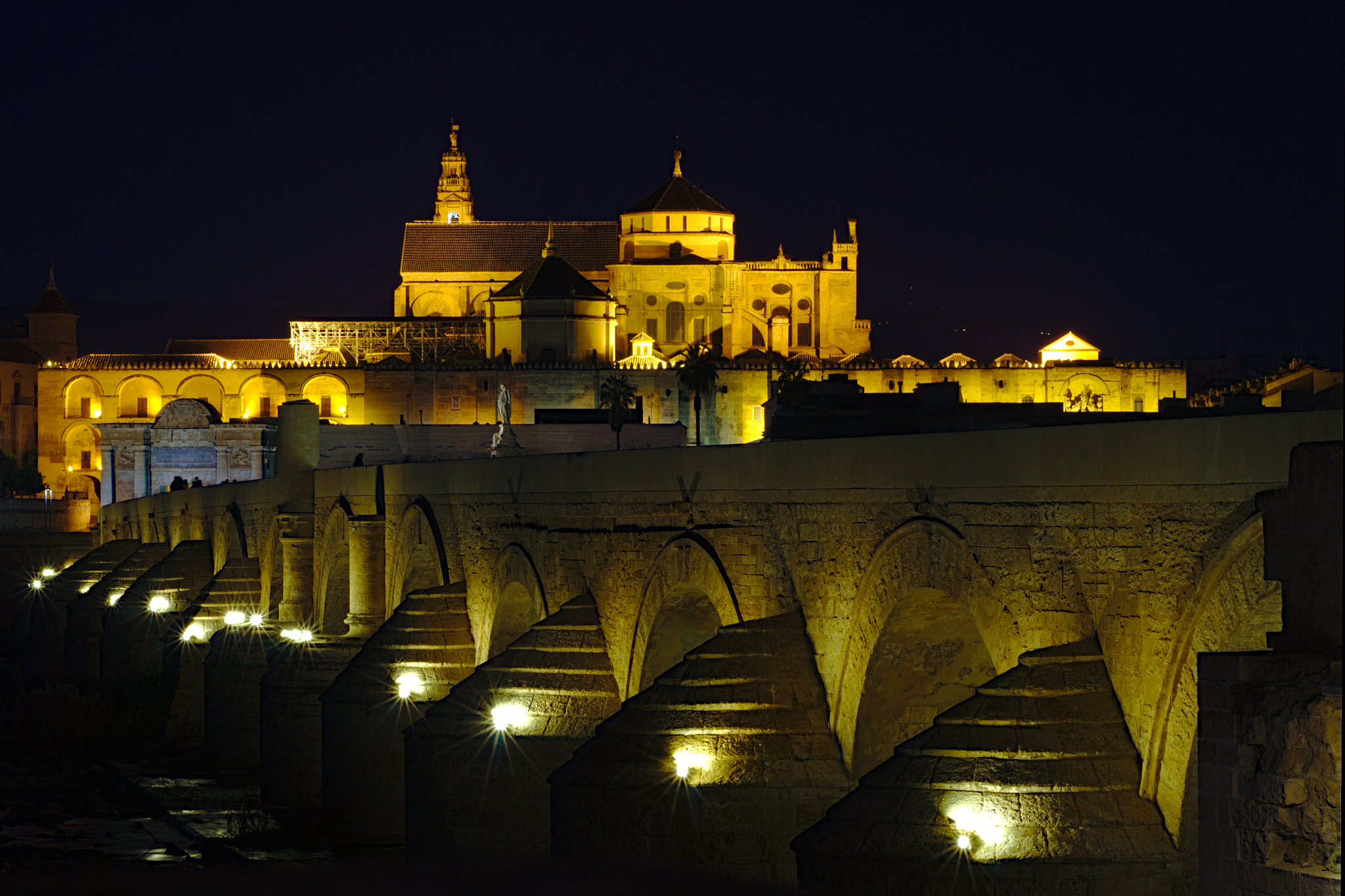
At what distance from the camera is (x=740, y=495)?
15.2m

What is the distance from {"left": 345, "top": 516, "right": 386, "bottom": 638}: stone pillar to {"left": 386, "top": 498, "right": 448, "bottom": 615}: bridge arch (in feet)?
0.55

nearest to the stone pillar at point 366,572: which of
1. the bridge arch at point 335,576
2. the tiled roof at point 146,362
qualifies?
the bridge arch at point 335,576

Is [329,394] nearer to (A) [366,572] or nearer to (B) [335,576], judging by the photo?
(B) [335,576]

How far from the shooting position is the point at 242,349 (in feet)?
352

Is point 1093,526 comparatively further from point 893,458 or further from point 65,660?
point 65,660

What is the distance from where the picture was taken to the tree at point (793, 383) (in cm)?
6537

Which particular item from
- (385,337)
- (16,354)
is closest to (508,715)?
(385,337)

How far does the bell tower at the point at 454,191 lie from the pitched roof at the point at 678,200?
22280 mm

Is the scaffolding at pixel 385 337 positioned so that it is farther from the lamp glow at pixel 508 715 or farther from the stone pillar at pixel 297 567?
the lamp glow at pixel 508 715

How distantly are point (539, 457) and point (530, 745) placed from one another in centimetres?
388

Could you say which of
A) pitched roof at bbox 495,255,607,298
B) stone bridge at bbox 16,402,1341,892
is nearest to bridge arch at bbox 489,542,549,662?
stone bridge at bbox 16,402,1341,892

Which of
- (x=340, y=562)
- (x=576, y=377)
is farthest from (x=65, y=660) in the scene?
(x=576, y=377)

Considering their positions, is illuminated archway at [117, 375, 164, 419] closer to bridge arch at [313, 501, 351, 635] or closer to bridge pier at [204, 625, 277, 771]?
bridge pier at [204, 625, 277, 771]

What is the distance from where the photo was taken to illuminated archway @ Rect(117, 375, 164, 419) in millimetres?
100875
